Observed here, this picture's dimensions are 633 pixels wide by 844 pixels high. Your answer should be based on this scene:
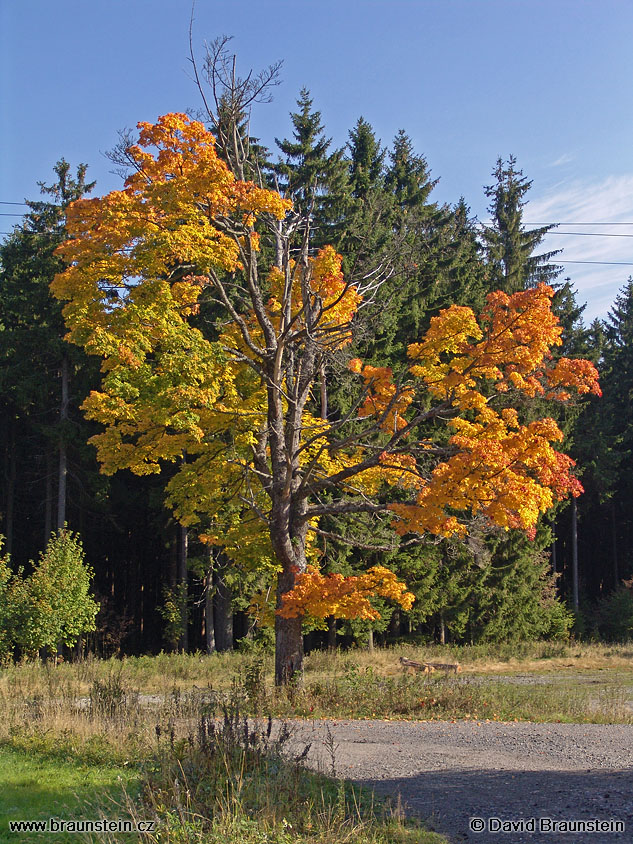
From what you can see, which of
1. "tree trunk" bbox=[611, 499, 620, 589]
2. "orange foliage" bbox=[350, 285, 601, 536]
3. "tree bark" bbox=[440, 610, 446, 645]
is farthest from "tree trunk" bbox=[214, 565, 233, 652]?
"tree trunk" bbox=[611, 499, 620, 589]

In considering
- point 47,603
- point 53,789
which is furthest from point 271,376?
point 53,789

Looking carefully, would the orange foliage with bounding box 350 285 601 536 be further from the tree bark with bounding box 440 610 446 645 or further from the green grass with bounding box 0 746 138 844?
the tree bark with bounding box 440 610 446 645

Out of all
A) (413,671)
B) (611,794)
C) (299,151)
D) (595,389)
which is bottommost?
(413,671)

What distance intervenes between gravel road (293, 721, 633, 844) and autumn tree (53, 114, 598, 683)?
10.7 ft

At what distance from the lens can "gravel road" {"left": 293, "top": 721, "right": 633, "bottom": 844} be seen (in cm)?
629

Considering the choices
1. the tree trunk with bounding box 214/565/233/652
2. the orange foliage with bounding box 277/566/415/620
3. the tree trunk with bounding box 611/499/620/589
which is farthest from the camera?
the tree trunk with bounding box 611/499/620/589

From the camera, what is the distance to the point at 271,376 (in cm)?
1620

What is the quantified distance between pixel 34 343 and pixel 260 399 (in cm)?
1525

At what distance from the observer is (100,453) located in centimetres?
1541

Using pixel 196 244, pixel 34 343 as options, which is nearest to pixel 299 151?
pixel 34 343

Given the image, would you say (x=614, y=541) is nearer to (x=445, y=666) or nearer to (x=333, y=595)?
(x=445, y=666)

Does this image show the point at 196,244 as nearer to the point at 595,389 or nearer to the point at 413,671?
the point at 595,389

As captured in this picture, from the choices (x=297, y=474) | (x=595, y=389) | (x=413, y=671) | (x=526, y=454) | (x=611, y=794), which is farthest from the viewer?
(x=413, y=671)

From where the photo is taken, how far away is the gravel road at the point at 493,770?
6289 millimetres
